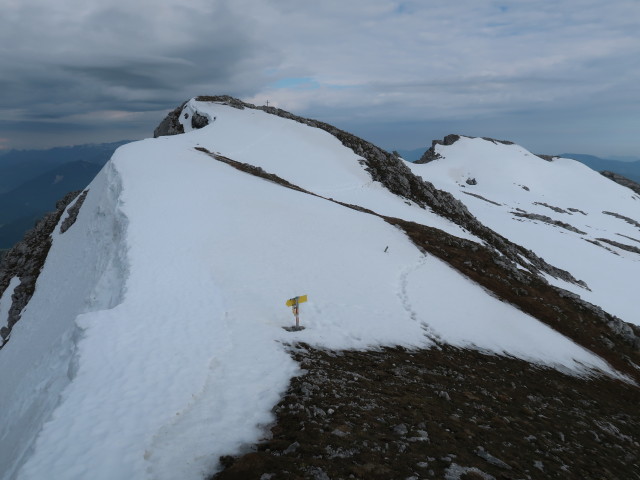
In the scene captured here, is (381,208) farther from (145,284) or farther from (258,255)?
(145,284)

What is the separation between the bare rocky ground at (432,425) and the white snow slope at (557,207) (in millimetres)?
34826

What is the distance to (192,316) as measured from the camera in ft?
53.8

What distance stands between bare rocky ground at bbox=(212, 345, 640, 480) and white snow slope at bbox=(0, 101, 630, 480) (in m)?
1.06

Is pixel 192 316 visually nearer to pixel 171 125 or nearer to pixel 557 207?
pixel 171 125

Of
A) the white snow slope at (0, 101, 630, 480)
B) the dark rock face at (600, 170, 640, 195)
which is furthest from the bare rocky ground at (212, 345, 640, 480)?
the dark rock face at (600, 170, 640, 195)

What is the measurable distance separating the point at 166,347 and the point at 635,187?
7437 inches

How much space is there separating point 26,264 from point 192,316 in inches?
1372

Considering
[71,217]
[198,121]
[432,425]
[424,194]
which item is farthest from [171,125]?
[432,425]

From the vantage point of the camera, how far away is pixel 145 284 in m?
18.4

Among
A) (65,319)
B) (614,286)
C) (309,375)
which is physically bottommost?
(614,286)

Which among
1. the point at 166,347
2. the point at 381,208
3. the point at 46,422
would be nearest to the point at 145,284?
the point at 166,347

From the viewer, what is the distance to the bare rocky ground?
29.0ft

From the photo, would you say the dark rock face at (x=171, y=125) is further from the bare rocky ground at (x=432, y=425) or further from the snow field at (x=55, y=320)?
the bare rocky ground at (x=432, y=425)

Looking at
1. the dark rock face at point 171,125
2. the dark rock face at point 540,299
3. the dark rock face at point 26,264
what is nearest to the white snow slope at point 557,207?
the dark rock face at point 540,299
